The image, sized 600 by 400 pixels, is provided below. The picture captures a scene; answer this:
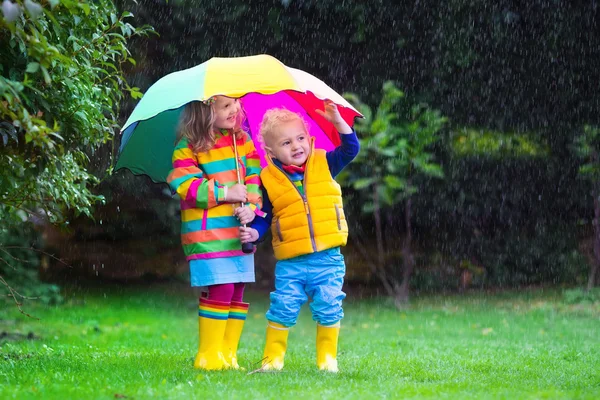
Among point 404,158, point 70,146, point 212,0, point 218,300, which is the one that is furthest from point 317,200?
point 212,0

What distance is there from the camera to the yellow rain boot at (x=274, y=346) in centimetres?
524

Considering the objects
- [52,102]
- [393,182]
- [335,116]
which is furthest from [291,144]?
[393,182]

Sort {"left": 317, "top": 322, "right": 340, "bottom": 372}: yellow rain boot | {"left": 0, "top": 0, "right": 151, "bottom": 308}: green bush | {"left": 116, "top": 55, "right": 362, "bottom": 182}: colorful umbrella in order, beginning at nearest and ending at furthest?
{"left": 0, "top": 0, "right": 151, "bottom": 308}: green bush → {"left": 116, "top": 55, "right": 362, "bottom": 182}: colorful umbrella → {"left": 317, "top": 322, "right": 340, "bottom": 372}: yellow rain boot

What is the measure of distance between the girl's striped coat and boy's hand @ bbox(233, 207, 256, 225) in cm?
5

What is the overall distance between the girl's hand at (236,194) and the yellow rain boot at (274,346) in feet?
2.58

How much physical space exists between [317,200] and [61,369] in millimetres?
1980

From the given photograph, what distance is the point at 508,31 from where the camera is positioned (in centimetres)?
1180

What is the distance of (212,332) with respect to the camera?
526 centimetres

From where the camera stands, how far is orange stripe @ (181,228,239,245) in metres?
5.17

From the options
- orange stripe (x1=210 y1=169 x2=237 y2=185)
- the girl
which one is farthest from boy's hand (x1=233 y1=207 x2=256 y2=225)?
orange stripe (x1=210 y1=169 x2=237 y2=185)

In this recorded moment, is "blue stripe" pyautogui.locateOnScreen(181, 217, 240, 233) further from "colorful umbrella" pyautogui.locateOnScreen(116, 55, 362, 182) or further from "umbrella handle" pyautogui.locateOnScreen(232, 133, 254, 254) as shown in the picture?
"colorful umbrella" pyautogui.locateOnScreen(116, 55, 362, 182)

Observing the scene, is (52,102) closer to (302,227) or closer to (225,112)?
(225,112)

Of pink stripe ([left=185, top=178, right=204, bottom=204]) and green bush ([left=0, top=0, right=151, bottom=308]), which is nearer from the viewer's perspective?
green bush ([left=0, top=0, right=151, bottom=308])

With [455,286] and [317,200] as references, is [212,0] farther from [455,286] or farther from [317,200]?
[317,200]
